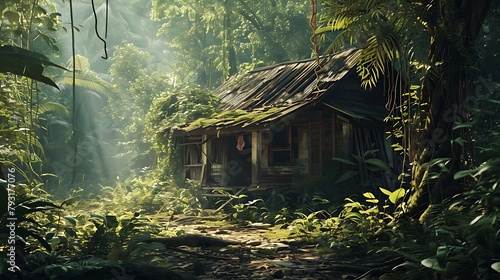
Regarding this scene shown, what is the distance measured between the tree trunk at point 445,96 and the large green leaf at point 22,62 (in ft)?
18.0

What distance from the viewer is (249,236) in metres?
11.3

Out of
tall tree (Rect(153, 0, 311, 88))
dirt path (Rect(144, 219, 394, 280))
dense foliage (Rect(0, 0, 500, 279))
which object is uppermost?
tall tree (Rect(153, 0, 311, 88))

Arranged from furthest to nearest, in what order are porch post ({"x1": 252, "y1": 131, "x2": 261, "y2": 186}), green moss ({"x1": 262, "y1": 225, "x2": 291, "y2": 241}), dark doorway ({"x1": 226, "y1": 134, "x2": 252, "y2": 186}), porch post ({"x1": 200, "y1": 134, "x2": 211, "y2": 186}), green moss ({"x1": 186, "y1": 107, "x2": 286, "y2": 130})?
porch post ({"x1": 200, "y1": 134, "x2": 211, "y2": 186}) → dark doorway ({"x1": 226, "y1": 134, "x2": 252, "y2": 186}) → porch post ({"x1": 252, "y1": 131, "x2": 261, "y2": 186}) → green moss ({"x1": 186, "y1": 107, "x2": 286, "y2": 130}) → green moss ({"x1": 262, "y1": 225, "x2": 291, "y2": 241})

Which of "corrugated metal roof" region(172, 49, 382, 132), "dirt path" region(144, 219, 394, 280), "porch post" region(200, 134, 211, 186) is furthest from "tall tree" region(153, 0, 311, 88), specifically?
"dirt path" region(144, 219, 394, 280)

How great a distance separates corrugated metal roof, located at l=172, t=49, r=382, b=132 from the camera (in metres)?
16.7

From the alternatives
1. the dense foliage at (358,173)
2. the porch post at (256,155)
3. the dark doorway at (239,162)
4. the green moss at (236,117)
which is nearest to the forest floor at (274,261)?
the dense foliage at (358,173)

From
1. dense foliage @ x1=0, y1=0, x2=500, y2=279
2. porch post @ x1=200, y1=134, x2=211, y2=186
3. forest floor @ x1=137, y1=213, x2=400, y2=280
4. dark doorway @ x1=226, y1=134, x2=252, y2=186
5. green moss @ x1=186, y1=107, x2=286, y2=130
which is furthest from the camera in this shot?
porch post @ x1=200, y1=134, x2=211, y2=186

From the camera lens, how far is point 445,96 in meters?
8.90

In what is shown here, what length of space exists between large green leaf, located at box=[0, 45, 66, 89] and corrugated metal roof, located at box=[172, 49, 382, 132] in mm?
10226

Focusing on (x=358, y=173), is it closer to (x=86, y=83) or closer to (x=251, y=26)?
(x=86, y=83)

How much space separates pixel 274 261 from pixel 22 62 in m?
4.15

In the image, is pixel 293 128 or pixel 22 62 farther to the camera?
pixel 293 128

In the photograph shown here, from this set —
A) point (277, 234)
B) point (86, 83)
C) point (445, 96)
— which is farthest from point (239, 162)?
point (86, 83)

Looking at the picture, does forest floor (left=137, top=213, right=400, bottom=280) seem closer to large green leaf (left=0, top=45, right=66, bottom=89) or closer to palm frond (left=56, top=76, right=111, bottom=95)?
large green leaf (left=0, top=45, right=66, bottom=89)
